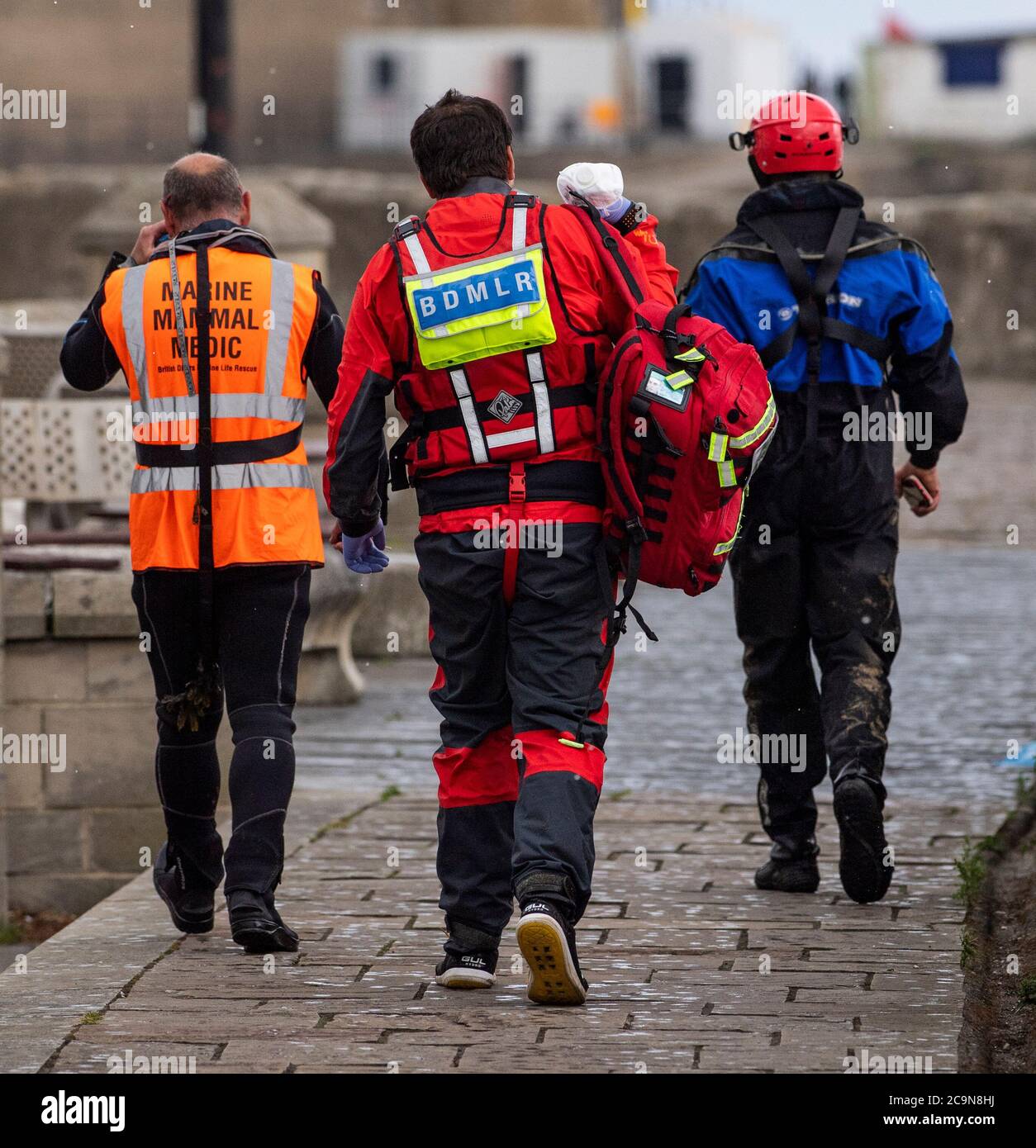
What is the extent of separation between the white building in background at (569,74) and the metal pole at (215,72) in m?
39.0

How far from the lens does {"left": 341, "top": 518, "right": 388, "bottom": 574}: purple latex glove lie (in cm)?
482

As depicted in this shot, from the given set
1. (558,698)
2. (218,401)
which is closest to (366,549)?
(218,401)

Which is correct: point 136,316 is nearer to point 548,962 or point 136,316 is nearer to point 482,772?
point 482,772

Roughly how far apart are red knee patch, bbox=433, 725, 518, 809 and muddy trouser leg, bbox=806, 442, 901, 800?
43.3 inches

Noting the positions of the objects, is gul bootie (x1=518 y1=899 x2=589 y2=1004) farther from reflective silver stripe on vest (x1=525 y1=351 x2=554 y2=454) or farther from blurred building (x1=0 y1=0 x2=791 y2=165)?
blurred building (x1=0 y1=0 x2=791 y2=165)

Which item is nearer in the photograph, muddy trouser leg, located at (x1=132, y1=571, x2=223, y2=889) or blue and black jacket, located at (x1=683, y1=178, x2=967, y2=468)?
muddy trouser leg, located at (x1=132, y1=571, x2=223, y2=889)

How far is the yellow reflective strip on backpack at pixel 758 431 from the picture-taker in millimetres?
4523

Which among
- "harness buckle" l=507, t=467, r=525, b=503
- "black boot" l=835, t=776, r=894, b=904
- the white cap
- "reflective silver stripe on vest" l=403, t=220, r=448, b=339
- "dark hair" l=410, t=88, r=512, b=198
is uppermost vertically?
"dark hair" l=410, t=88, r=512, b=198

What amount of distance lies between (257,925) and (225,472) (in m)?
0.98

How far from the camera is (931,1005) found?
14.8ft

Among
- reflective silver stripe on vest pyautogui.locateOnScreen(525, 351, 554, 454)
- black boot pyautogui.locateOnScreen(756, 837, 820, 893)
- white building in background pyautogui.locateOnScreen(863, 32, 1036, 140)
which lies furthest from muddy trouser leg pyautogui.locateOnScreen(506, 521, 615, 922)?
white building in background pyautogui.locateOnScreen(863, 32, 1036, 140)

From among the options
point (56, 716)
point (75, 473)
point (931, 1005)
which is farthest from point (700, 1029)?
point (75, 473)
